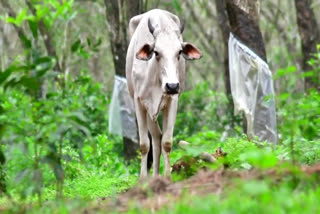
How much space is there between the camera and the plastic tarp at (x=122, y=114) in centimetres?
1423

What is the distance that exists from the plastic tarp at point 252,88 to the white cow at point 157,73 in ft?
10.2

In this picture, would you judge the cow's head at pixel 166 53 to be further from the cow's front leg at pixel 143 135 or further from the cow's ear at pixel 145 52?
the cow's front leg at pixel 143 135

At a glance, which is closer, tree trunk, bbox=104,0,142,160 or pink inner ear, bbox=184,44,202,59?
pink inner ear, bbox=184,44,202,59

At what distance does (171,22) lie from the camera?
29.2ft

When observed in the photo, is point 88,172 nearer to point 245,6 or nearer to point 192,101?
point 245,6

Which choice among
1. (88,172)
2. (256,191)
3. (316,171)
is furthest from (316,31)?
(256,191)

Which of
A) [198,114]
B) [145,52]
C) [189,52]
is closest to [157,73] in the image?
[145,52]

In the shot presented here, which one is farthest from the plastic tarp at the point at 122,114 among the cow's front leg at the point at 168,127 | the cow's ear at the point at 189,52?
the cow's ear at the point at 189,52

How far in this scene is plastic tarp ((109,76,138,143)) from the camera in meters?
14.2

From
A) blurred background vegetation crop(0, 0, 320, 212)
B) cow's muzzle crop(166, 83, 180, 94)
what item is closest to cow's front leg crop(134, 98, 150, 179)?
blurred background vegetation crop(0, 0, 320, 212)

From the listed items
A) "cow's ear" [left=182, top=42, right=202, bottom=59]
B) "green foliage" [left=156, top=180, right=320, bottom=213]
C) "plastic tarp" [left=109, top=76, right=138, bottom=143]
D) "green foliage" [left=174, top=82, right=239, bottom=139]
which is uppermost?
"cow's ear" [left=182, top=42, right=202, bottom=59]

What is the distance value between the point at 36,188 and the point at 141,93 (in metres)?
3.49

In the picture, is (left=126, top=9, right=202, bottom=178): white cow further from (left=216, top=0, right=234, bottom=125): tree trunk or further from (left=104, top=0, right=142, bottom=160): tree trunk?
(left=216, top=0, right=234, bottom=125): tree trunk

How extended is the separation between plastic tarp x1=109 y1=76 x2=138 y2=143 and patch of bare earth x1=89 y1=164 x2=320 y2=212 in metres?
8.64
